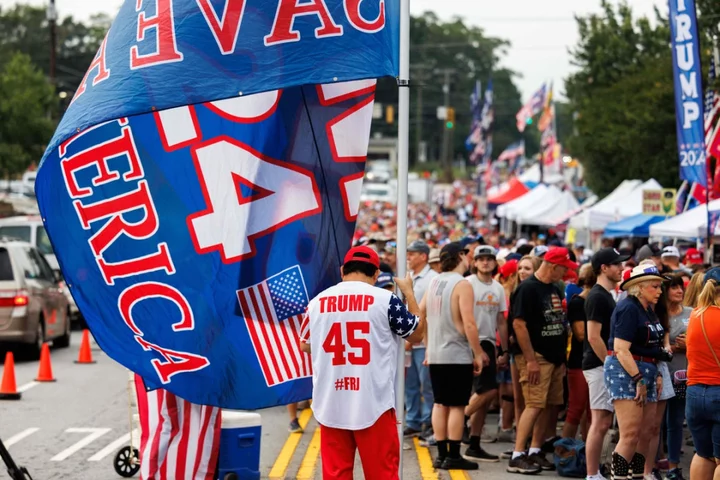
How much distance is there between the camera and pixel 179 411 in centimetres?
889

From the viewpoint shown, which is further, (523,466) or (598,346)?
(523,466)

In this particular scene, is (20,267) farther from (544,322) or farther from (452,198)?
(452,198)

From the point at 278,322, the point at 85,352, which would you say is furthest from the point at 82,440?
the point at 85,352

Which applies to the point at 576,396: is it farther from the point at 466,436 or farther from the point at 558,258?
the point at 466,436

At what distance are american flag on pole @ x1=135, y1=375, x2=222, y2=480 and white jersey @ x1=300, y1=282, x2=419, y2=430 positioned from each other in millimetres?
1768

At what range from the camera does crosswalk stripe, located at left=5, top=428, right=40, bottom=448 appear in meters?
12.0

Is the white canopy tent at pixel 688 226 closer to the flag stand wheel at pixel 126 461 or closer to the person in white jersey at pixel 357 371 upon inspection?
the flag stand wheel at pixel 126 461

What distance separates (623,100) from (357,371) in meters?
27.5

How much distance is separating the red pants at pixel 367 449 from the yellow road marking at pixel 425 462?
2.94 meters

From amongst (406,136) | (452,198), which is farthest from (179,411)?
(452,198)

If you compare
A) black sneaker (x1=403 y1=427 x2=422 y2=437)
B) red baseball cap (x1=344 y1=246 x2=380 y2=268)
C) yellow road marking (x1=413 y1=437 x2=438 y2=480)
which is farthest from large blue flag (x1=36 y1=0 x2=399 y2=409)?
black sneaker (x1=403 y1=427 x2=422 y2=437)

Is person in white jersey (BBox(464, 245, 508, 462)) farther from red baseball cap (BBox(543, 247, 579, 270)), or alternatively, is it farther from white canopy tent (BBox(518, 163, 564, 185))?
white canopy tent (BBox(518, 163, 564, 185))

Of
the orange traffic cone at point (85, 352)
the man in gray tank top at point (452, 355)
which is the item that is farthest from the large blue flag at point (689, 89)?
the orange traffic cone at point (85, 352)

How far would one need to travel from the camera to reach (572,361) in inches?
435
